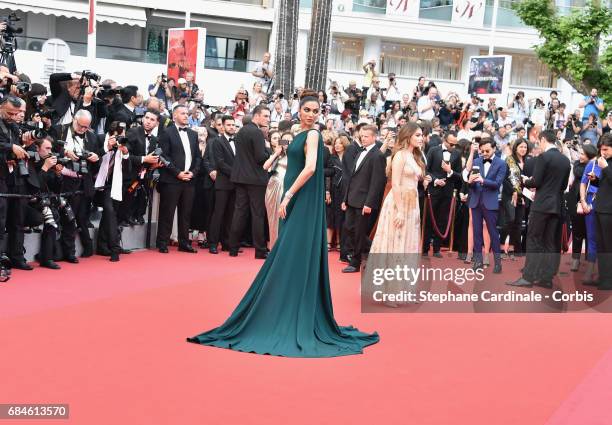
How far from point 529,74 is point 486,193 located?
3035cm

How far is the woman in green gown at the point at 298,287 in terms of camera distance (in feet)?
24.0

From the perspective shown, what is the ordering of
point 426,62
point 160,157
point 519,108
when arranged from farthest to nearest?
1. point 426,62
2. point 519,108
3. point 160,157

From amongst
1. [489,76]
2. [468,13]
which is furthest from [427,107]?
[468,13]

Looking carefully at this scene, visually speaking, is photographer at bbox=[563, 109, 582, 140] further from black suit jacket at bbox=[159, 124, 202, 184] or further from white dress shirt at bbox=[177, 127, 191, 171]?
black suit jacket at bbox=[159, 124, 202, 184]

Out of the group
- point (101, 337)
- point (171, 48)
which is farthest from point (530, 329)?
point (171, 48)

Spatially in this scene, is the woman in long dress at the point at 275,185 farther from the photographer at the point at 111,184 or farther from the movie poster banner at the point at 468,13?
the movie poster banner at the point at 468,13

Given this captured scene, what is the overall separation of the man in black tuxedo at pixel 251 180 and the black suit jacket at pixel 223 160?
0.31m

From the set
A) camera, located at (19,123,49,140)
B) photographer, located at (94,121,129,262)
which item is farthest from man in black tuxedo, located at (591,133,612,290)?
camera, located at (19,123,49,140)

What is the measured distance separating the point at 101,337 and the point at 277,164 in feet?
18.4

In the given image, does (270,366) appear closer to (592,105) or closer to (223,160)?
(223,160)

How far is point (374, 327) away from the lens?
8508 mm

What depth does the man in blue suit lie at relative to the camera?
40.2 ft

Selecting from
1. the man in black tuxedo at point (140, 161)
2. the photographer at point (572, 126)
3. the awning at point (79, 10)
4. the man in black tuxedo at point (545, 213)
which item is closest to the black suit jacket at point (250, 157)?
the man in black tuxedo at point (140, 161)

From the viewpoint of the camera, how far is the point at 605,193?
1084 centimetres
